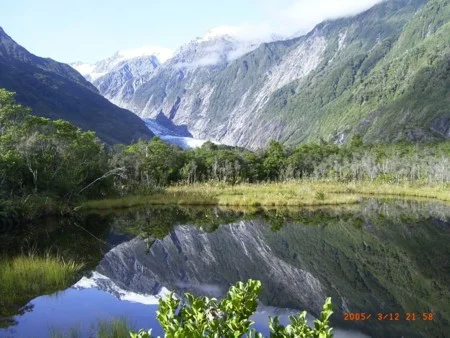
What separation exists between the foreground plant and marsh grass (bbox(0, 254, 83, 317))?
9.58 meters

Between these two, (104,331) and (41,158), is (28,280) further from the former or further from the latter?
(41,158)

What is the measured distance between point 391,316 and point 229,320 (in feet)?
33.0

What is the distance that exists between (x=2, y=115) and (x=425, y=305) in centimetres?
2748

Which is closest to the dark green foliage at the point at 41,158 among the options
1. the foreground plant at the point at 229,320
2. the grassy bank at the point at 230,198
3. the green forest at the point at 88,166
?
the green forest at the point at 88,166

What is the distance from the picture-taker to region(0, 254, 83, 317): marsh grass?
1342cm

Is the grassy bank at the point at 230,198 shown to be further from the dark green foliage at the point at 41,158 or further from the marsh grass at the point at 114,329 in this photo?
the marsh grass at the point at 114,329

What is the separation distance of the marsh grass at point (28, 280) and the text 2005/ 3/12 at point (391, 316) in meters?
9.23

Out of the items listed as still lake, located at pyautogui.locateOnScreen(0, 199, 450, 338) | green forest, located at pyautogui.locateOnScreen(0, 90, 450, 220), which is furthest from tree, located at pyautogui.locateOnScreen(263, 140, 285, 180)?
still lake, located at pyautogui.locateOnScreen(0, 199, 450, 338)

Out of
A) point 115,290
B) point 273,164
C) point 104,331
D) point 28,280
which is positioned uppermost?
point 104,331

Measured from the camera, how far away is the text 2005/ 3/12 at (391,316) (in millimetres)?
12914

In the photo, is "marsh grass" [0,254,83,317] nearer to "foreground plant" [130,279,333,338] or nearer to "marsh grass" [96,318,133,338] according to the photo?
"marsh grass" [96,318,133,338]

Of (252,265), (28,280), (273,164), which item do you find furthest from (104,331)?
(273,164)

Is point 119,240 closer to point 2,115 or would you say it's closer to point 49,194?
point 49,194

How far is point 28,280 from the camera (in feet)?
48.7
